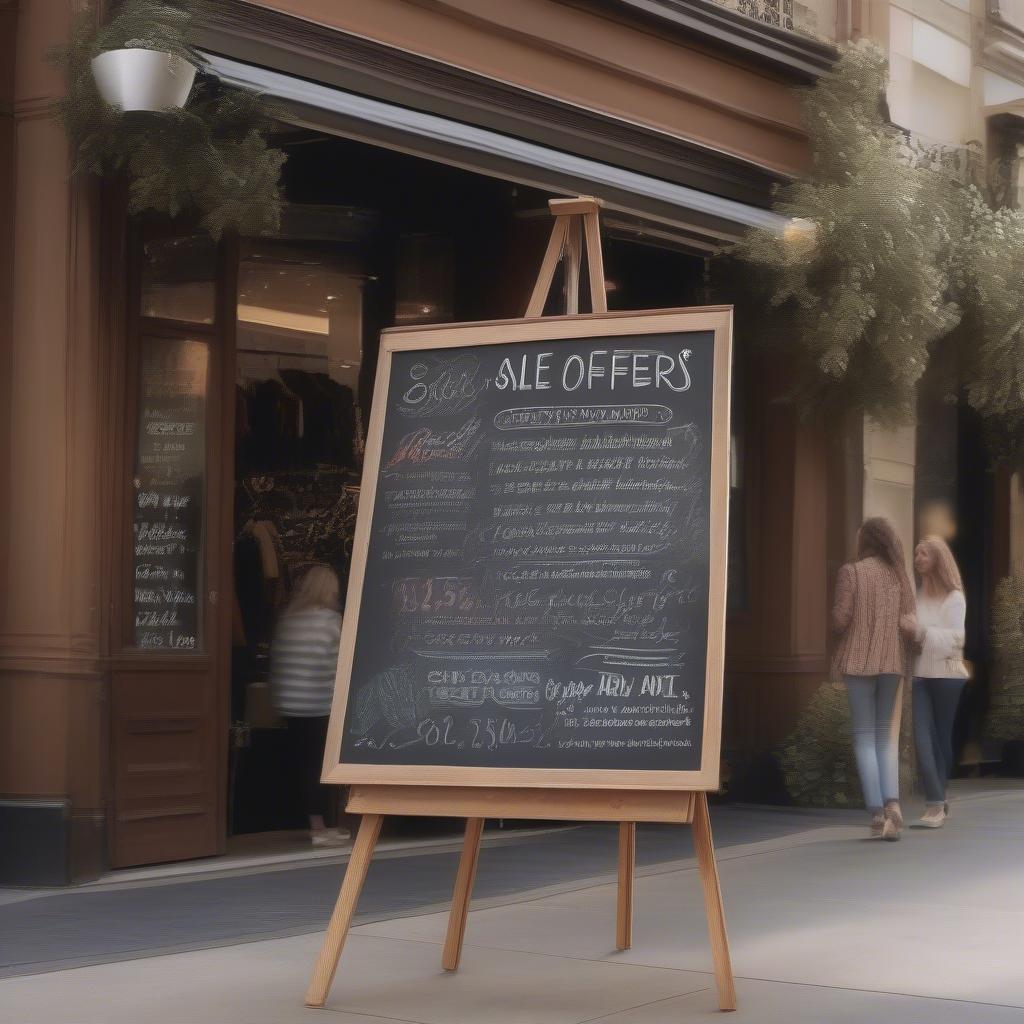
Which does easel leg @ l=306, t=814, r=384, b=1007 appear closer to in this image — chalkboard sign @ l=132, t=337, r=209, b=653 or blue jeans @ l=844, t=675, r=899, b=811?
chalkboard sign @ l=132, t=337, r=209, b=653

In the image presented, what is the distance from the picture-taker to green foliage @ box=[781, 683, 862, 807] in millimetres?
12125

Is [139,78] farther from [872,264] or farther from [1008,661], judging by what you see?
[1008,661]

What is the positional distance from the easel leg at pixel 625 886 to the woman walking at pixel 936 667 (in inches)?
187

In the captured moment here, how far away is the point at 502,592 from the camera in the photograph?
6008 mm

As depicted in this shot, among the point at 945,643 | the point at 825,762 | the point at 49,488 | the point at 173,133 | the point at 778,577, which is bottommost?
the point at 825,762

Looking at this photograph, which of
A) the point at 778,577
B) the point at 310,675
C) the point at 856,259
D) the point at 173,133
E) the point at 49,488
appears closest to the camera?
the point at 173,133

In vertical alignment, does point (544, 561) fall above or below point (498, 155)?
below

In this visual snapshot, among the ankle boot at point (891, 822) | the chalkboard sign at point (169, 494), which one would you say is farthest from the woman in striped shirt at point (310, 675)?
the ankle boot at point (891, 822)

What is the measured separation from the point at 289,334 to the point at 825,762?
470 cm

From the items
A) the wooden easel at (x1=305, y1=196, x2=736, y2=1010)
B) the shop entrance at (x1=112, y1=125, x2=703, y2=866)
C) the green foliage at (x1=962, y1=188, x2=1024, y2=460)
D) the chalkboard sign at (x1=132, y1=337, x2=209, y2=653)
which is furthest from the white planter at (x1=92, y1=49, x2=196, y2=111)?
the green foliage at (x1=962, y1=188, x2=1024, y2=460)

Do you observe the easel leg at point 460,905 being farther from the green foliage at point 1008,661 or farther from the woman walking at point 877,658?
the green foliage at point 1008,661

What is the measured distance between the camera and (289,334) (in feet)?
36.0

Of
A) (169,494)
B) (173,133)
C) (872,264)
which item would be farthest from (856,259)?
(173,133)

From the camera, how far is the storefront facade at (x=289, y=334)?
8.37 meters
